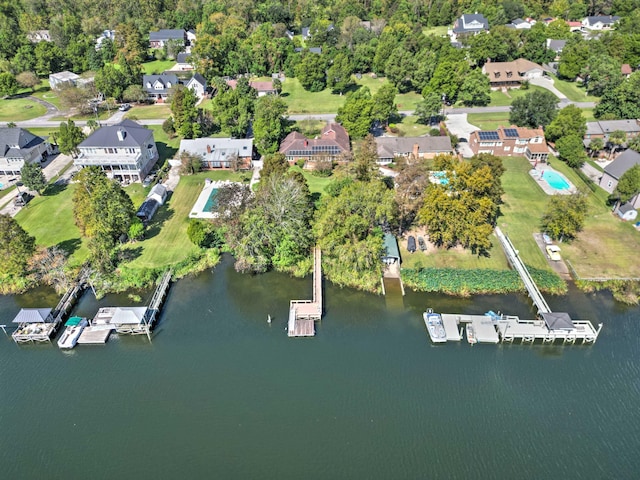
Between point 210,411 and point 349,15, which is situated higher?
point 349,15

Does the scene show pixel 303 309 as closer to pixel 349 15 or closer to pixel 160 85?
pixel 160 85

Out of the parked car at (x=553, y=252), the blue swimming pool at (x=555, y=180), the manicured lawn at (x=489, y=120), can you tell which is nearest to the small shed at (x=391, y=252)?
the parked car at (x=553, y=252)

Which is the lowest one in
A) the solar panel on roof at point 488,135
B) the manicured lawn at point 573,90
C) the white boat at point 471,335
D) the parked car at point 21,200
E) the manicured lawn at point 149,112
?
the white boat at point 471,335

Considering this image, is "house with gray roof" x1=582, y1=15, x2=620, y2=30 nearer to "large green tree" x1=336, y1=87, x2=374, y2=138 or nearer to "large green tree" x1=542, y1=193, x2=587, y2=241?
"large green tree" x1=336, y1=87, x2=374, y2=138

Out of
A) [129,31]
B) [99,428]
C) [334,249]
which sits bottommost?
[99,428]

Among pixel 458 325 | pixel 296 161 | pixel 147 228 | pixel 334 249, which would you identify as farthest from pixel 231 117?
pixel 458 325

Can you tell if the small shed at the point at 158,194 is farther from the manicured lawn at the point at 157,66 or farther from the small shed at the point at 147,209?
the manicured lawn at the point at 157,66

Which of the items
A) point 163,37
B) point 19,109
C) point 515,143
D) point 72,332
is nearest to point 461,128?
point 515,143

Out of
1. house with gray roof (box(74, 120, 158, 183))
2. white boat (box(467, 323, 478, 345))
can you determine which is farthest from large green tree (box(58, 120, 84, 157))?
white boat (box(467, 323, 478, 345))
